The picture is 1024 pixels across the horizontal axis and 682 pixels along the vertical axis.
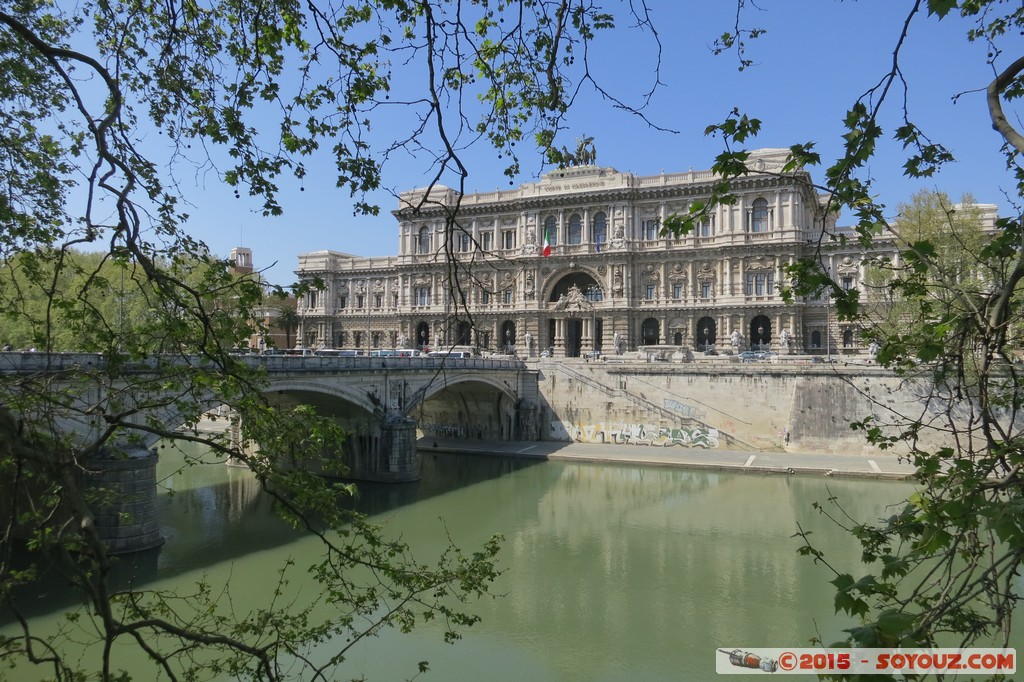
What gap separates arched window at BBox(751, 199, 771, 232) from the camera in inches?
1738

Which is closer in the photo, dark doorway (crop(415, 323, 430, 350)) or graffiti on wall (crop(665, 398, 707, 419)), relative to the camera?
graffiti on wall (crop(665, 398, 707, 419))

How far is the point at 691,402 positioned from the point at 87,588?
34.6m

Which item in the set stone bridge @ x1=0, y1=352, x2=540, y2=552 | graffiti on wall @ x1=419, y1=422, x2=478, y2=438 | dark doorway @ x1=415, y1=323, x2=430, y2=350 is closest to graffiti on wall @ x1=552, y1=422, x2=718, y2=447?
stone bridge @ x1=0, y1=352, x2=540, y2=552

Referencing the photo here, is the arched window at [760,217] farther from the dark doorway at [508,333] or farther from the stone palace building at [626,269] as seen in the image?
the dark doorway at [508,333]

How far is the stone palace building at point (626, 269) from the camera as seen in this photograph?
43531mm

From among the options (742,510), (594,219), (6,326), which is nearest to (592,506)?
(742,510)

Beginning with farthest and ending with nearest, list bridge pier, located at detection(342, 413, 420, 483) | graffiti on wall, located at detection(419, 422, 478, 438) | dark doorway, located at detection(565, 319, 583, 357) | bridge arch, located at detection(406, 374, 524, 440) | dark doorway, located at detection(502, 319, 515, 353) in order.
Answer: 1. dark doorway, located at detection(502, 319, 515, 353)
2. dark doorway, located at detection(565, 319, 583, 357)
3. graffiti on wall, located at detection(419, 422, 478, 438)
4. bridge arch, located at detection(406, 374, 524, 440)
5. bridge pier, located at detection(342, 413, 420, 483)

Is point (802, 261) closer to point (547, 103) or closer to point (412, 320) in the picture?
point (547, 103)

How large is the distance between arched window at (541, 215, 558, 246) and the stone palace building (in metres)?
0.08

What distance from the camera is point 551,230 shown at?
164 ft

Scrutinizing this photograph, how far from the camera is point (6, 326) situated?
2981 cm

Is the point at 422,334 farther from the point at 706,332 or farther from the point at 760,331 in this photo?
the point at 760,331

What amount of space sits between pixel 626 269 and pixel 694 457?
1801cm

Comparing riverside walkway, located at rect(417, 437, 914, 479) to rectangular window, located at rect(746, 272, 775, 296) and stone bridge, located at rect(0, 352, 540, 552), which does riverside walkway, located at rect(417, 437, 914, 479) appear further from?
rectangular window, located at rect(746, 272, 775, 296)
